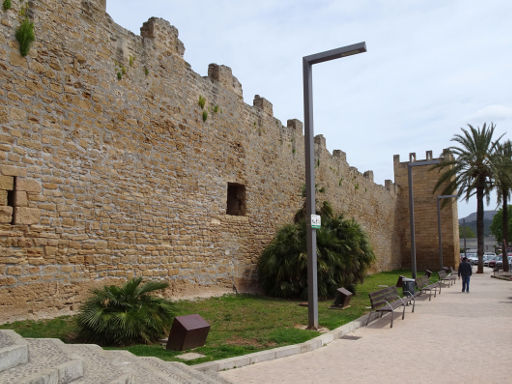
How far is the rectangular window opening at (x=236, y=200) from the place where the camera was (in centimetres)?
1352

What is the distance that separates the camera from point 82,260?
808 cm

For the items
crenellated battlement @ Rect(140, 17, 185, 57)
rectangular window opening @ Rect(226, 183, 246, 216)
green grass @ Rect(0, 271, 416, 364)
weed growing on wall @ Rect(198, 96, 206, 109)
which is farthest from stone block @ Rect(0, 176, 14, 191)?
rectangular window opening @ Rect(226, 183, 246, 216)

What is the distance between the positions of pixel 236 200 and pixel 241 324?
234 inches

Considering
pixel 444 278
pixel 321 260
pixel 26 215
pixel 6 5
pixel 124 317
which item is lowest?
pixel 444 278

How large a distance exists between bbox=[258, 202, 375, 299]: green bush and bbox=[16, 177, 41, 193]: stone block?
22.6ft

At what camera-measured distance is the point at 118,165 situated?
9.11m

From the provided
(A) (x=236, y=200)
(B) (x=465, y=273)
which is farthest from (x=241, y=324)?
(B) (x=465, y=273)

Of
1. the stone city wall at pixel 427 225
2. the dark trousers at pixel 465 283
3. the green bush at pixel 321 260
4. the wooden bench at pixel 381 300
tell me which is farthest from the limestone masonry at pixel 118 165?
the stone city wall at pixel 427 225

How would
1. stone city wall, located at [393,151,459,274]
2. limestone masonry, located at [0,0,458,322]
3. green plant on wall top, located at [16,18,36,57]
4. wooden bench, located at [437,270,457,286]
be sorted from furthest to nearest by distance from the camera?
stone city wall, located at [393,151,459,274] < wooden bench, located at [437,270,457,286] < green plant on wall top, located at [16,18,36,57] < limestone masonry, located at [0,0,458,322]

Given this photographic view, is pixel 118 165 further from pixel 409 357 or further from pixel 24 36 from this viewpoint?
pixel 409 357

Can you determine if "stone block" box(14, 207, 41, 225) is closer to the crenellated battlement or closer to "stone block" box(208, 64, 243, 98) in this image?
the crenellated battlement

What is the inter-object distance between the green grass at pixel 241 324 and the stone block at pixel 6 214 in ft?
5.08

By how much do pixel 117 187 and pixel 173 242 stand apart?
6.89 ft

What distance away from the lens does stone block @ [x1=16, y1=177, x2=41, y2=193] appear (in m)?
7.13
